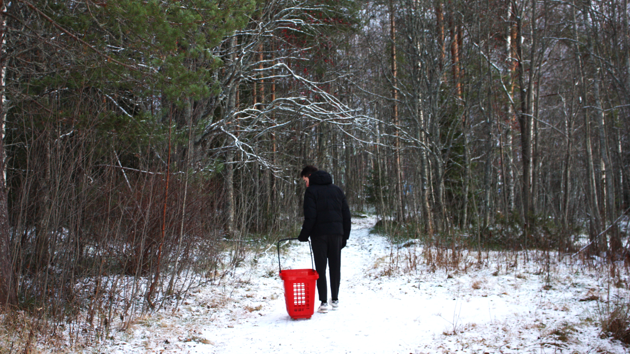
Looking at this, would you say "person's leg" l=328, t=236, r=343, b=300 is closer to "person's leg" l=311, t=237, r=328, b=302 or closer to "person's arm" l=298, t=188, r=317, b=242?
"person's leg" l=311, t=237, r=328, b=302

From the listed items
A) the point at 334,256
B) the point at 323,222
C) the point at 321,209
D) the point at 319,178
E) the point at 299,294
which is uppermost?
the point at 319,178

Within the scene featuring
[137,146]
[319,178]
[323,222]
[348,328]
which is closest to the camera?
[348,328]

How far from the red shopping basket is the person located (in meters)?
0.36

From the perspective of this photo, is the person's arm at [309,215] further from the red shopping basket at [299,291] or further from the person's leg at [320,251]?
the red shopping basket at [299,291]

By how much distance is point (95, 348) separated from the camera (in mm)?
3619

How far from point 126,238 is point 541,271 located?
570cm

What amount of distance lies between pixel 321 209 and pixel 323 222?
0.48ft

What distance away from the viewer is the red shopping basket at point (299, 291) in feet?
14.6

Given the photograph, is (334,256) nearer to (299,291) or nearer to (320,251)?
(320,251)

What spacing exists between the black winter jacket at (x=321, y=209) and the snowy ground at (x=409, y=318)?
0.96m

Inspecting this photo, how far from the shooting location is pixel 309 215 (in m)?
4.79

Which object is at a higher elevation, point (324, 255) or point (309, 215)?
point (309, 215)

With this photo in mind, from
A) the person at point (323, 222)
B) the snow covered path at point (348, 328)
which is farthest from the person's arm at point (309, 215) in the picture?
the snow covered path at point (348, 328)

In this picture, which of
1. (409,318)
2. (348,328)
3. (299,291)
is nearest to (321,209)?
(299,291)
